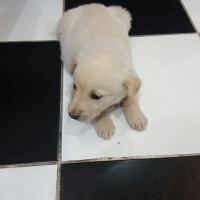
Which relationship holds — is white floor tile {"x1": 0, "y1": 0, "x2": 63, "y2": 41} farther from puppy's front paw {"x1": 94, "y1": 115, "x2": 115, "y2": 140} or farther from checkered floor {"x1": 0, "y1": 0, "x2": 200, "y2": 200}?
puppy's front paw {"x1": 94, "y1": 115, "x2": 115, "y2": 140}

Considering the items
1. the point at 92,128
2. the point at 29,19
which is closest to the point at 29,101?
the point at 92,128

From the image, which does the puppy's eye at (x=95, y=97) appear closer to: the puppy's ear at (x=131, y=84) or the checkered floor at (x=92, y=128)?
the puppy's ear at (x=131, y=84)

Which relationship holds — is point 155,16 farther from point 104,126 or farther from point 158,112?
point 104,126

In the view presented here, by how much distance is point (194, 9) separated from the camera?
2.00 m

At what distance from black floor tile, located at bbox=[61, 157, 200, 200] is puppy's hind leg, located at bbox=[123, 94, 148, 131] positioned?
0.19m

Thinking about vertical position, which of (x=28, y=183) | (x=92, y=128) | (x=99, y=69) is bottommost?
(x=28, y=183)

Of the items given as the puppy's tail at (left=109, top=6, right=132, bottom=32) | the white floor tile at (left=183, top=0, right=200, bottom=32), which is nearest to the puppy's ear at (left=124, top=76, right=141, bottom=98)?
the puppy's tail at (left=109, top=6, right=132, bottom=32)

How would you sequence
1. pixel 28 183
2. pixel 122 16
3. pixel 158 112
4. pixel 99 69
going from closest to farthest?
pixel 99 69 → pixel 28 183 → pixel 158 112 → pixel 122 16

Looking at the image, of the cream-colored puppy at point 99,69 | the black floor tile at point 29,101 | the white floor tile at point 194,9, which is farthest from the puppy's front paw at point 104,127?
the white floor tile at point 194,9

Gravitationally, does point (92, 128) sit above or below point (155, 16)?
below

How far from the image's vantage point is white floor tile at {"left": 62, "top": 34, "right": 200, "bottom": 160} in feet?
4.16

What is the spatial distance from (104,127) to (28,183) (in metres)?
0.45

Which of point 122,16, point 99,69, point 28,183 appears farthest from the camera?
point 122,16

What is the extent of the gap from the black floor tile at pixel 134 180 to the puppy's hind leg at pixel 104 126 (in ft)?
0.48
